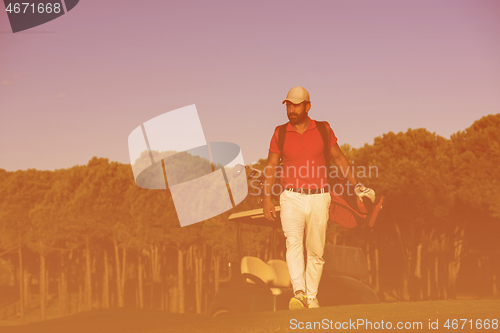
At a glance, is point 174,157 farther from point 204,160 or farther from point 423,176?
point 423,176

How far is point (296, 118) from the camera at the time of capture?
21.1ft

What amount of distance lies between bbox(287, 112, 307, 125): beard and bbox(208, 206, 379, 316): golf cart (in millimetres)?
1419

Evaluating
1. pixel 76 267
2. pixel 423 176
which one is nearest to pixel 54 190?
pixel 76 267

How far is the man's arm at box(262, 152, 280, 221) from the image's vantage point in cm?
659

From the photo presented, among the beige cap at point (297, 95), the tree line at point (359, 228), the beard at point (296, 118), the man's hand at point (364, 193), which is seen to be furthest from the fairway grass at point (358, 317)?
the tree line at point (359, 228)

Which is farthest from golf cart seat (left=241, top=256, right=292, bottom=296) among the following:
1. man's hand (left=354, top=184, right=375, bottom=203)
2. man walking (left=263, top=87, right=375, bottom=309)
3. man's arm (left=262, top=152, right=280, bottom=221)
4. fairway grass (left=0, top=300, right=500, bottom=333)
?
man's hand (left=354, top=184, right=375, bottom=203)

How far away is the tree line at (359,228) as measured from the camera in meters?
35.5

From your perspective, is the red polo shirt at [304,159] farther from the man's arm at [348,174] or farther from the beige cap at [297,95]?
the beige cap at [297,95]

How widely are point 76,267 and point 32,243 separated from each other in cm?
683

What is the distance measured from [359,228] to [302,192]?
32413 millimetres

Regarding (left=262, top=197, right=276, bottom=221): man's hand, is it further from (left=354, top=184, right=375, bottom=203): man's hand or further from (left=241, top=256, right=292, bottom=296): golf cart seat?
(left=241, top=256, right=292, bottom=296): golf cart seat

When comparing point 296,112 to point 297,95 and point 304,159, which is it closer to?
point 297,95

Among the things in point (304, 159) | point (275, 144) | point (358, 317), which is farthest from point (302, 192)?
point (358, 317)

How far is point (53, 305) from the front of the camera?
5522cm
